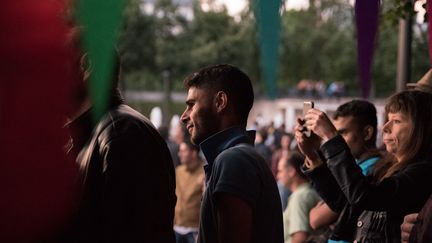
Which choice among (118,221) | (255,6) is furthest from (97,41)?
(118,221)

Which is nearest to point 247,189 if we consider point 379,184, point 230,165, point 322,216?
point 230,165

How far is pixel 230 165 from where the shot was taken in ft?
10.4

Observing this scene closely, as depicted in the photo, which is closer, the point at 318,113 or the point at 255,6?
the point at 255,6

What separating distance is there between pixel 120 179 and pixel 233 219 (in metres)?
0.55

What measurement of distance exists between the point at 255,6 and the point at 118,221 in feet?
2.77

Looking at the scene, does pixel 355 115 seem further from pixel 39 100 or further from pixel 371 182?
pixel 39 100

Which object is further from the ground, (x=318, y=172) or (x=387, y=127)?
(x=387, y=127)

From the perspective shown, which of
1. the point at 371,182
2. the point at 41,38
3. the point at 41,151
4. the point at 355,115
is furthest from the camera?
the point at 355,115

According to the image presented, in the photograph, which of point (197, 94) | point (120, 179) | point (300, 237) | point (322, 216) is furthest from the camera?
point (300, 237)

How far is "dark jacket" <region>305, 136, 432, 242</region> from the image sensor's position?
12.0 ft

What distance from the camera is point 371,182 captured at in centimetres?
377

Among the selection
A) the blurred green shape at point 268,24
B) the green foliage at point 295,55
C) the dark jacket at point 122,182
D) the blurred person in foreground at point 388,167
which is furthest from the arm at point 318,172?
the green foliage at point 295,55

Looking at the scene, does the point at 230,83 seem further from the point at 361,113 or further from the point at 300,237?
the point at 300,237

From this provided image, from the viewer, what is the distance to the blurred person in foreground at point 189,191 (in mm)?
8125
